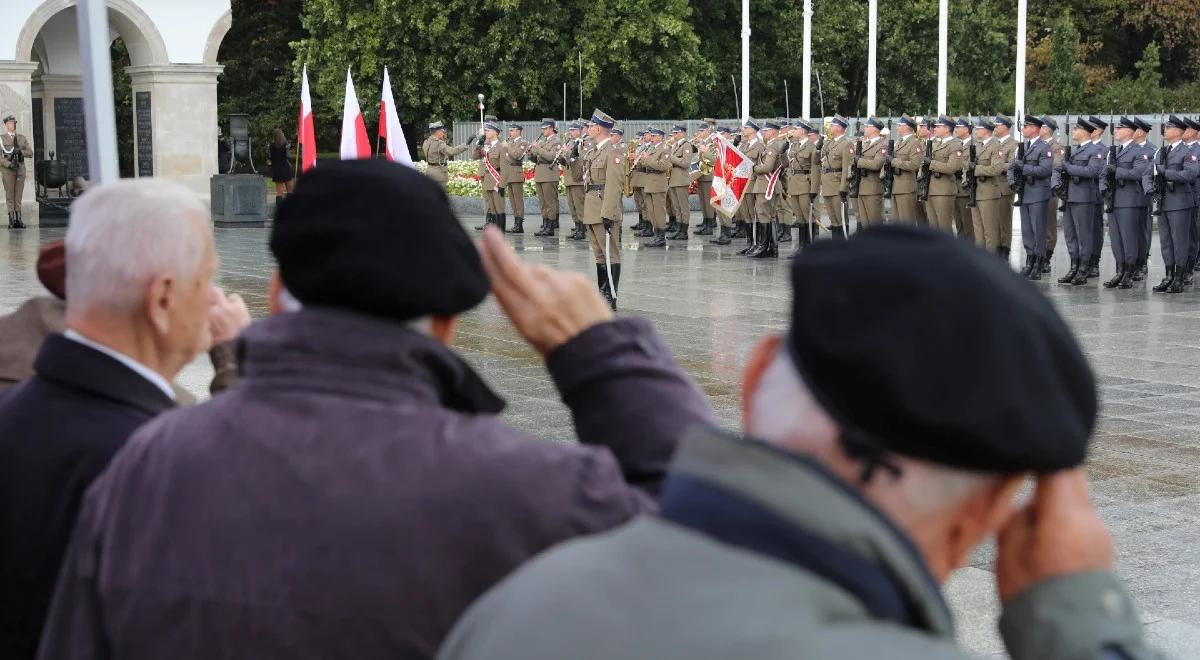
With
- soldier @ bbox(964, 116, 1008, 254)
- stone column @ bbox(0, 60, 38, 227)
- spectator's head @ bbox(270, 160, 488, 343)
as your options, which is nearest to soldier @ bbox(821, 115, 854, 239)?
soldier @ bbox(964, 116, 1008, 254)

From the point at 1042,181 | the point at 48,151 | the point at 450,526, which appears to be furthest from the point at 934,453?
the point at 48,151

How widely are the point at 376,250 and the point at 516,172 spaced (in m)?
26.3

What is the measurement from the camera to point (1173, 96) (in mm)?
44594

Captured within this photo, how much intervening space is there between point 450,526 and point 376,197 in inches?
17.9

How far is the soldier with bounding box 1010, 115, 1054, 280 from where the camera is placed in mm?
19750

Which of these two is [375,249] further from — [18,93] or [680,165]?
[18,93]

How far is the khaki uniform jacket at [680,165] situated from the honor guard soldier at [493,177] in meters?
2.93

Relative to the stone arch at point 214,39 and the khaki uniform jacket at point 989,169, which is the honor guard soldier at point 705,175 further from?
the stone arch at point 214,39

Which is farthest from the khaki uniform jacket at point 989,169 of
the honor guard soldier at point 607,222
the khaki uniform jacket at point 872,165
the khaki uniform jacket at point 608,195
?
the honor guard soldier at point 607,222

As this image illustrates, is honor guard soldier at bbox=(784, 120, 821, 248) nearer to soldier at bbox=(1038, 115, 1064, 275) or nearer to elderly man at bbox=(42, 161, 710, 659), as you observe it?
soldier at bbox=(1038, 115, 1064, 275)

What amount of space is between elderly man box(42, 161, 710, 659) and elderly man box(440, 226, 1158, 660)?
475 mm

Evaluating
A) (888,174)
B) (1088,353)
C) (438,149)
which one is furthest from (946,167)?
(438,149)

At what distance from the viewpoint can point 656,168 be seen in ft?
87.3

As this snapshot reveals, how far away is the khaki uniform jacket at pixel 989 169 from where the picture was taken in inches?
807
